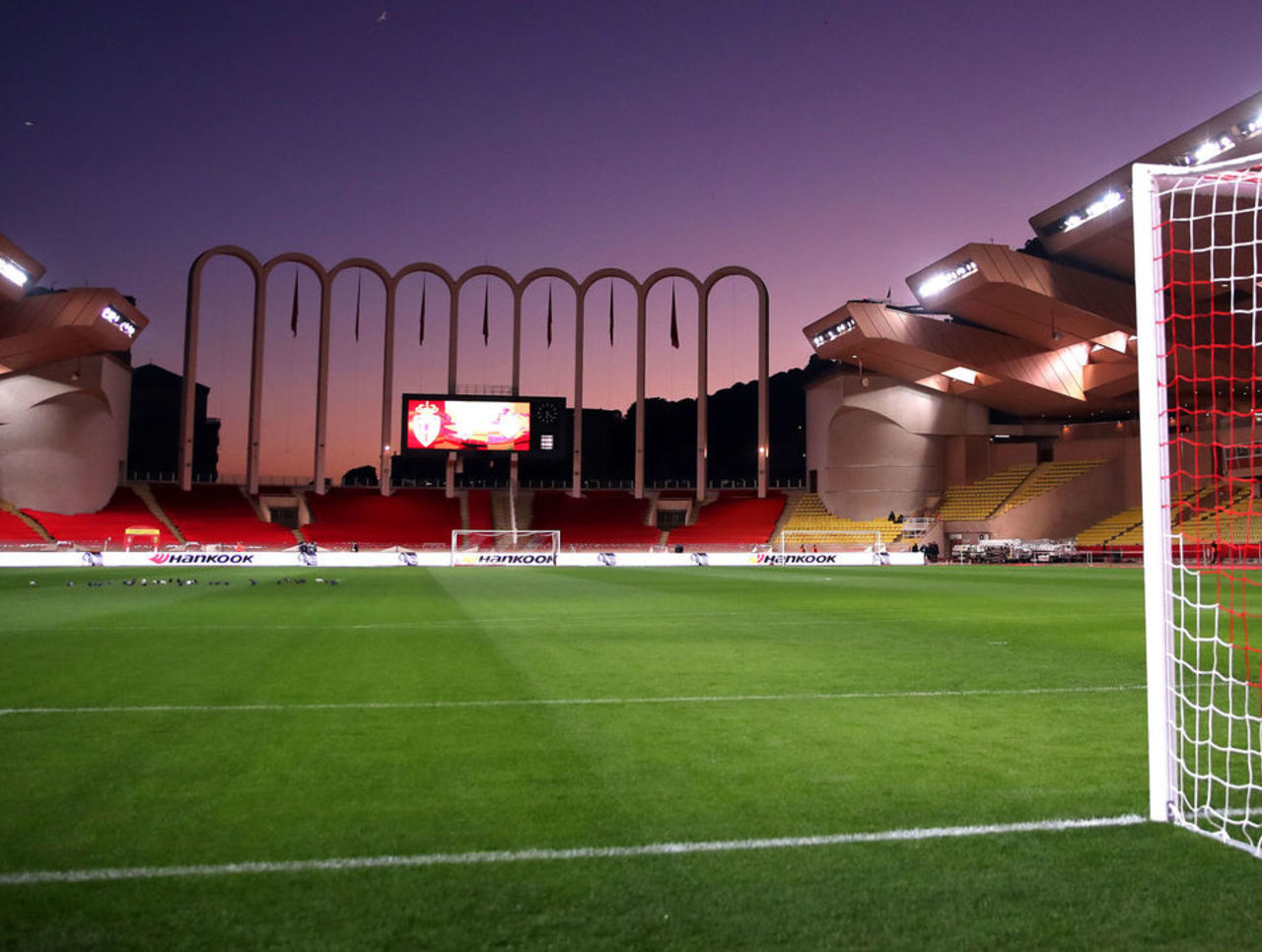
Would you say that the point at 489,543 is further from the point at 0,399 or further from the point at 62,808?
the point at 62,808

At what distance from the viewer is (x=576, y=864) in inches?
134

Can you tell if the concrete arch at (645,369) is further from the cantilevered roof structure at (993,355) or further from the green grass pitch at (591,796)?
the green grass pitch at (591,796)

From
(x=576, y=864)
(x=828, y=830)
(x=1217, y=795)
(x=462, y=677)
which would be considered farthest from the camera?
(x=462, y=677)

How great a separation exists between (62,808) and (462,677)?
4.11 metres

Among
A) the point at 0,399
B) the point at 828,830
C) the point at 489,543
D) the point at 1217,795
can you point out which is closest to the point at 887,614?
the point at 1217,795

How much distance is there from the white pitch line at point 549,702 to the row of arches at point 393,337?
4514 centimetres

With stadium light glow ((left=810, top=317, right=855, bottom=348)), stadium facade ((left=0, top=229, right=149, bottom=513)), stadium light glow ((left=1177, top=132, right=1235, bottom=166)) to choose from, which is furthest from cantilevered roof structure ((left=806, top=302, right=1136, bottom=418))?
stadium facade ((left=0, top=229, right=149, bottom=513))

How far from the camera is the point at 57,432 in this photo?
47594 millimetres

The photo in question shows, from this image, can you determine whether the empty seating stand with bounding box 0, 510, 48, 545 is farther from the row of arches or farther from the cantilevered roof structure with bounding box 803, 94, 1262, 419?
the cantilevered roof structure with bounding box 803, 94, 1262, 419

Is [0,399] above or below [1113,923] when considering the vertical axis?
above

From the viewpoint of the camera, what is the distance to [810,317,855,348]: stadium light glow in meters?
46.1

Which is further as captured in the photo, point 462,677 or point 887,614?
point 887,614

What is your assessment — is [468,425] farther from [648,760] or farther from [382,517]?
[648,760]

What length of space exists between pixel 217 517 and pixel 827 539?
3350 cm
